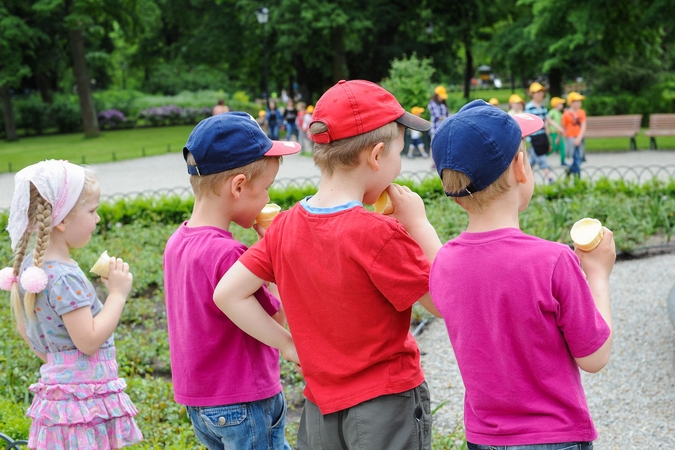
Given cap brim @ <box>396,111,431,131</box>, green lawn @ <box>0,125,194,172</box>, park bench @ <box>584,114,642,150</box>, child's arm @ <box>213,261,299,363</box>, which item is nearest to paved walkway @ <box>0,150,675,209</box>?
park bench @ <box>584,114,642,150</box>

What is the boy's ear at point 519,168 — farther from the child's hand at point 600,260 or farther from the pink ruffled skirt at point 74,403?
the pink ruffled skirt at point 74,403

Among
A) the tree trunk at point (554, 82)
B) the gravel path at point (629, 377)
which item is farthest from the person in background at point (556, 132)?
the tree trunk at point (554, 82)

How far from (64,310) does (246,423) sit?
2.60ft

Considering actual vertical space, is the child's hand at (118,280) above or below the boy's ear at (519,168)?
below

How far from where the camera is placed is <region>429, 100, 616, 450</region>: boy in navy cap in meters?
1.92

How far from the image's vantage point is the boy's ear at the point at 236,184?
2463mm

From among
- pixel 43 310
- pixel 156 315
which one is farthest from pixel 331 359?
pixel 156 315

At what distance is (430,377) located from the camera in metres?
5.19

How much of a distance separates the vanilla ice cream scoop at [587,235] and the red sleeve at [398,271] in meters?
0.46

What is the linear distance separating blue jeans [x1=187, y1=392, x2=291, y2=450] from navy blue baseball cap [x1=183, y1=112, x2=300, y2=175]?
2.59 feet

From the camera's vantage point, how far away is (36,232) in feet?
8.82

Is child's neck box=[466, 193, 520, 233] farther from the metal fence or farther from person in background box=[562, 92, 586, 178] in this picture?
person in background box=[562, 92, 586, 178]

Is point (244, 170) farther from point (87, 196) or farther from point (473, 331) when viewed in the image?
point (473, 331)

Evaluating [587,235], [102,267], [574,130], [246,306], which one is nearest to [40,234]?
[102,267]
